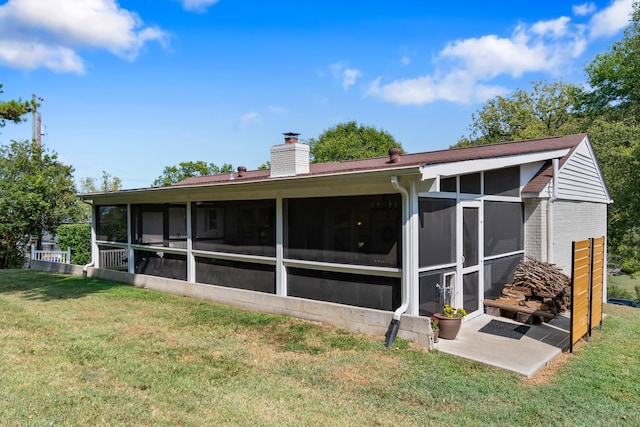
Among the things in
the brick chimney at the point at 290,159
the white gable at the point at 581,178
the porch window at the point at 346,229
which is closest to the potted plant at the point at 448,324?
the porch window at the point at 346,229

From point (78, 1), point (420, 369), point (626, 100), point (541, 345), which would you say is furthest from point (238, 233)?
point (626, 100)

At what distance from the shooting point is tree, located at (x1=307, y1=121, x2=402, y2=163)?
3312 cm

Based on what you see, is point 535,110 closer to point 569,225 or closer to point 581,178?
point 581,178

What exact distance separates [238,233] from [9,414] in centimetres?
514

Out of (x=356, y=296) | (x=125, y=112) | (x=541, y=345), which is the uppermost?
(x=125, y=112)

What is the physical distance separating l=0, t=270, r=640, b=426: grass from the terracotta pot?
0.65 meters

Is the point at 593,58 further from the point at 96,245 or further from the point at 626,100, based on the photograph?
the point at 96,245

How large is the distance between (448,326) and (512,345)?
901 millimetres

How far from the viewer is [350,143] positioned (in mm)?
34219

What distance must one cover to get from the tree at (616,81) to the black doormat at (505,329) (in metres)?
25.6

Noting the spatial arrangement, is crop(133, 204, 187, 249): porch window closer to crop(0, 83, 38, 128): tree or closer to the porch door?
crop(0, 83, 38, 128): tree

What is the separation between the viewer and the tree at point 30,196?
14.8 meters

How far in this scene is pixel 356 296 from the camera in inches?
263

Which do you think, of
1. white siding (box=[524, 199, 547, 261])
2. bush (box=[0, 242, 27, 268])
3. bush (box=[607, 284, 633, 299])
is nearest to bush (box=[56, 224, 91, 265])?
bush (box=[0, 242, 27, 268])
